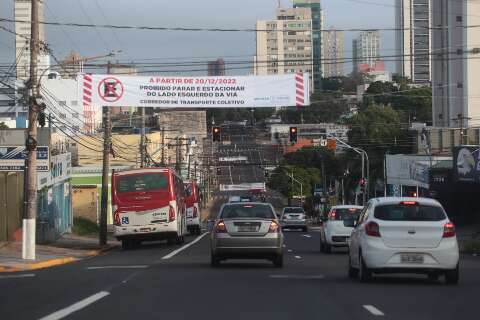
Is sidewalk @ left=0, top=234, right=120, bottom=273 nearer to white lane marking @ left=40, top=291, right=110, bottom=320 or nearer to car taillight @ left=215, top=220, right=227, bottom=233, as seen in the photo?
car taillight @ left=215, top=220, right=227, bottom=233

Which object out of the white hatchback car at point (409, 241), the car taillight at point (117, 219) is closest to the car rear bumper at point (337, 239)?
the car taillight at point (117, 219)

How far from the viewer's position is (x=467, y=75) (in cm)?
9381

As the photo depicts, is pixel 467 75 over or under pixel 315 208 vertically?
over

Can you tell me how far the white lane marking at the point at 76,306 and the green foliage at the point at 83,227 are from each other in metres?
39.8

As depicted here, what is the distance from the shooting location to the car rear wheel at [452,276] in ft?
61.9

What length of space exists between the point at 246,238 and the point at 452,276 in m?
6.38

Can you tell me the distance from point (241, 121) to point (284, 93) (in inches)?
A: 3329

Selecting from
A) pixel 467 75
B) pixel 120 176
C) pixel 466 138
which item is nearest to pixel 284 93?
pixel 120 176

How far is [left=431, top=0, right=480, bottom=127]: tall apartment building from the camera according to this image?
9012cm

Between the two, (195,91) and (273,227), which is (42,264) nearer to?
(273,227)

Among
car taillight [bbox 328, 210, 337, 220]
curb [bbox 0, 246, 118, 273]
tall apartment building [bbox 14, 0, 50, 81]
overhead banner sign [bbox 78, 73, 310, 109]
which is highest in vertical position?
tall apartment building [bbox 14, 0, 50, 81]

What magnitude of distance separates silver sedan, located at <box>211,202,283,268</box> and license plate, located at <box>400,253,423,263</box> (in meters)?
5.85

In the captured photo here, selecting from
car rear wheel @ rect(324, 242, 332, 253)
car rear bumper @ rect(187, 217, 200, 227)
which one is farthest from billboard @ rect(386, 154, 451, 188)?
car rear wheel @ rect(324, 242, 332, 253)

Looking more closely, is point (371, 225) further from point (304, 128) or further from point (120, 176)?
point (304, 128)
